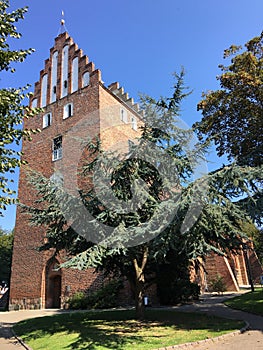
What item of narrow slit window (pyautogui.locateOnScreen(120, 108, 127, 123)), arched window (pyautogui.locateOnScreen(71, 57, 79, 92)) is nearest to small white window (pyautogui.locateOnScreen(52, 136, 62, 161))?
arched window (pyautogui.locateOnScreen(71, 57, 79, 92))

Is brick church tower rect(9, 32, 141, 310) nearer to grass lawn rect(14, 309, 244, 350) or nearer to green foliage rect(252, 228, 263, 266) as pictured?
grass lawn rect(14, 309, 244, 350)

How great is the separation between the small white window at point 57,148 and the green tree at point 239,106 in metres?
12.0

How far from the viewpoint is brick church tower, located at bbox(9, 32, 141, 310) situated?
20.3 meters

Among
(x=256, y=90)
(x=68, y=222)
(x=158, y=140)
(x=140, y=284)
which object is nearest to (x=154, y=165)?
(x=158, y=140)

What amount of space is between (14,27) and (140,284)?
8.83 metres

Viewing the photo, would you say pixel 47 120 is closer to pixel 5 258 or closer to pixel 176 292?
pixel 176 292

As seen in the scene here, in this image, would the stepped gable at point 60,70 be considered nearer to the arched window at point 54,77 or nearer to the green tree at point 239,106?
the arched window at point 54,77

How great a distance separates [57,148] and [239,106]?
14314 mm

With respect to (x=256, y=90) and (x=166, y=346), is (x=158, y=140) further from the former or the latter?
(x=166, y=346)

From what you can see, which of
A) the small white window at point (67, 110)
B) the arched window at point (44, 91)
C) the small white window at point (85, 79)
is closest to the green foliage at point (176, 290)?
the small white window at point (67, 110)

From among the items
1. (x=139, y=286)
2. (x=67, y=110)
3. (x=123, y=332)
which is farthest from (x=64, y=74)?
(x=123, y=332)

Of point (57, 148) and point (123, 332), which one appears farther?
point (57, 148)

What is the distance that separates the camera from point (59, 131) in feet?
75.3

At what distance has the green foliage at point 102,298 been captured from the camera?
1666cm
